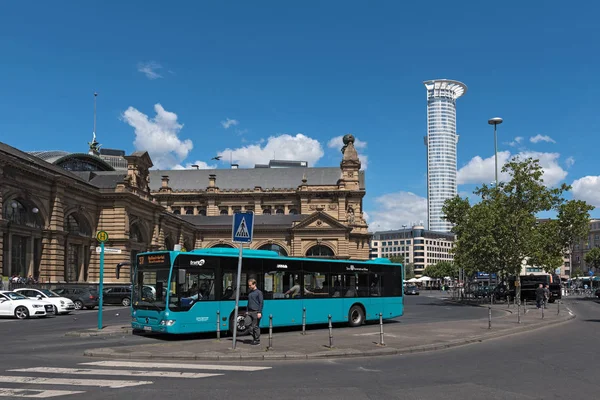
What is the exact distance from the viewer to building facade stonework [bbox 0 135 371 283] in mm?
40719

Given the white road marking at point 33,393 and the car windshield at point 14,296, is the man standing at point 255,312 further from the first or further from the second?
the car windshield at point 14,296

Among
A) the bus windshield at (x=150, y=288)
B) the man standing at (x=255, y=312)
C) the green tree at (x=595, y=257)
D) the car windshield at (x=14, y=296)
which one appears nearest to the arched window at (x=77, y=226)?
the car windshield at (x=14, y=296)

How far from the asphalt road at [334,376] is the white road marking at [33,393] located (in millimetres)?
16

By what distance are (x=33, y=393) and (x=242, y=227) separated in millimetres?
6569

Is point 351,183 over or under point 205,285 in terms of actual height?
over

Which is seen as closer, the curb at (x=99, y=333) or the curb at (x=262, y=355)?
the curb at (x=262, y=355)

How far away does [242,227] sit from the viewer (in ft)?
47.8

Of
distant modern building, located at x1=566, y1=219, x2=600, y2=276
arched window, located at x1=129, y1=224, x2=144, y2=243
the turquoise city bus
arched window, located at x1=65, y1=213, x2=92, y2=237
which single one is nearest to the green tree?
distant modern building, located at x1=566, y1=219, x2=600, y2=276

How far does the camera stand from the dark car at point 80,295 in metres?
38.2

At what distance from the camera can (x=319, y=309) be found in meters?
21.6

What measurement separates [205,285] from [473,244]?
32.1 m

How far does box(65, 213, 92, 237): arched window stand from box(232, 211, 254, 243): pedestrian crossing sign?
119ft

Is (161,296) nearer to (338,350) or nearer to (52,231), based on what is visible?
(338,350)

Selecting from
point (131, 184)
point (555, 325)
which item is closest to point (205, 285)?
point (555, 325)
